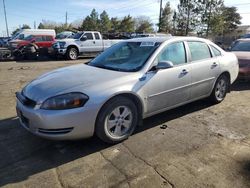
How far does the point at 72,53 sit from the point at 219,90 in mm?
12753

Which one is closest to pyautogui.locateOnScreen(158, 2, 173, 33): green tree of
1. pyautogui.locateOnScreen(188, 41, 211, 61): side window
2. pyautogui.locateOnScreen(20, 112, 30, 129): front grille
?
pyautogui.locateOnScreen(188, 41, 211, 61): side window

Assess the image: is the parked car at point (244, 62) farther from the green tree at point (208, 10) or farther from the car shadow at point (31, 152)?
the green tree at point (208, 10)

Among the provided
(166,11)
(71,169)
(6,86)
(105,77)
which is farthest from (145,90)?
(166,11)

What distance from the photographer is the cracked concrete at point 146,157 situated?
10.4ft

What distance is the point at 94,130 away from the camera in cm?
382

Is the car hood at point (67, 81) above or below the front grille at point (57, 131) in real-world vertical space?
above

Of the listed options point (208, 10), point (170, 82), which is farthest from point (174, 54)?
point (208, 10)

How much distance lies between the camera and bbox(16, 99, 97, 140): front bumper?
11.7ft

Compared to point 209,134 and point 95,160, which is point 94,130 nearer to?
point 95,160

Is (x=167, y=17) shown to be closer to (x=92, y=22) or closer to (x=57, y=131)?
(x=92, y=22)

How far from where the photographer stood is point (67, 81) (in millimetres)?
4027

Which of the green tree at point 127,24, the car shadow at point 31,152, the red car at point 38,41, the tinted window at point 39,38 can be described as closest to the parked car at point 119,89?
the car shadow at point 31,152

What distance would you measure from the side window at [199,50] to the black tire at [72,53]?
41.5 ft

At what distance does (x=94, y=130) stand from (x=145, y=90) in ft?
3.35
